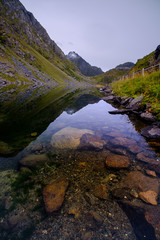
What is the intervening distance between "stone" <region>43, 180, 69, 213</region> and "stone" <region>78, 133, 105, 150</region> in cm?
217

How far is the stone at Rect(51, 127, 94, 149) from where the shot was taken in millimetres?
5371

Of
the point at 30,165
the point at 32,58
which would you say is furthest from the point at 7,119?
the point at 32,58

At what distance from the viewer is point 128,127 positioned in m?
7.56

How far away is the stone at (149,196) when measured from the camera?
275cm

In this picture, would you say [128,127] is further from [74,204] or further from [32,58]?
[32,58]

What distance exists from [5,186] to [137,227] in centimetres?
352

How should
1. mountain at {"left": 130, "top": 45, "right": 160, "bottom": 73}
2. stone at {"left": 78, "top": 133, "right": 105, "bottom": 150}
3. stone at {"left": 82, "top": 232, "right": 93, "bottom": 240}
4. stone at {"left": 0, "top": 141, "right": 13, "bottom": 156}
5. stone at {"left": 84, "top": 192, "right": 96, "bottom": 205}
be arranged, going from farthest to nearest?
mountain at {"left": 130, "top": 45, "right": 160, "bottom": 73} → stone at {"left": 78, "top": 133, "right": 105, "bottom": 150} → stone at {"left": 0, "top": 141, "right": 13, "bottom": 156} → stone at {"left": 84, "top": 192, "right": 96, "bottom": 205} → stone at {"left": 82, "top": 232, "right": 93, "bottom": 240}

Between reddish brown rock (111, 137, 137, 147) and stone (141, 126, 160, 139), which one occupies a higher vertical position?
stone (141, 126, 160, 139)

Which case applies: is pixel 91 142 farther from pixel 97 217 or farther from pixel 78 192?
pixel 97 217

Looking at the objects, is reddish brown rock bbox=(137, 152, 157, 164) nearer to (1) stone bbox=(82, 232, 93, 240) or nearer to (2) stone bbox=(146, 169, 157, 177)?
(2) stone bbox=(146, 169, 157, 177)

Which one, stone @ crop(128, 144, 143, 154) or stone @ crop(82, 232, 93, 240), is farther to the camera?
stone @ crop(128, 144, 143, 154)

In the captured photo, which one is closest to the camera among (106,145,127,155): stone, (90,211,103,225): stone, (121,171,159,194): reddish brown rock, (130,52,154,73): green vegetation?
(90,211,103,225): stone

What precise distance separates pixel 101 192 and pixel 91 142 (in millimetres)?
2680

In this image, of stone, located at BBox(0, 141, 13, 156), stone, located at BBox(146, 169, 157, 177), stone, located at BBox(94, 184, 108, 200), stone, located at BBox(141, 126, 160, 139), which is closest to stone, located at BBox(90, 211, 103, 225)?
stone, located at BBox(94, 184, 108, 200)
